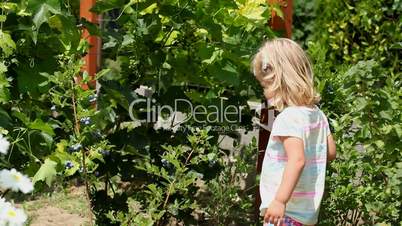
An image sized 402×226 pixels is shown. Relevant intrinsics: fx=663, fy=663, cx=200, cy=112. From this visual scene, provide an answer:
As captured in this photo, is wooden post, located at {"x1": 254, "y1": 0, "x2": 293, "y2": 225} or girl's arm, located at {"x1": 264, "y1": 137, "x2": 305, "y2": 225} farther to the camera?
wooden post, located at {"x1": 254, "y1": 0, "x2": 293, "y2": 225}

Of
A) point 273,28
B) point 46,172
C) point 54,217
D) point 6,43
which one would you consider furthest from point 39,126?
point 54,217

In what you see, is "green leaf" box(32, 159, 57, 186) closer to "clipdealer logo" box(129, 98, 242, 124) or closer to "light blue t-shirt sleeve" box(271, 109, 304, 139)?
"clipdealer logo" box(129, 98, 242, 124)

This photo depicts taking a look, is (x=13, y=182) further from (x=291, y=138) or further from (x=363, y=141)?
(x=363, y=141)

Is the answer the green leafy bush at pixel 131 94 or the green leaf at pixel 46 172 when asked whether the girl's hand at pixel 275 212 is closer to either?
the green leafy bush at pixel 131 94

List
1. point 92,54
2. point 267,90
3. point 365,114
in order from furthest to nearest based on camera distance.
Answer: point 92,54
point 365,114
point 267,90

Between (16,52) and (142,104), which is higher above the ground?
(16,52)


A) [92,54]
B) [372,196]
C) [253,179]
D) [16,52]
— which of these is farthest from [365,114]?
[92,54]

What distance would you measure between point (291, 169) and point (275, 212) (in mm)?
168

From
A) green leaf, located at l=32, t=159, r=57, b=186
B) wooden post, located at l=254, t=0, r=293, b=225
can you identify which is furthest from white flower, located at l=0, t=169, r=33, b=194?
wooden post, located at l=254, t=0, r=293, b=225

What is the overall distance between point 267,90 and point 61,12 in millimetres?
858

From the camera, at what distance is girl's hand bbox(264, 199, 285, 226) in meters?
2.37

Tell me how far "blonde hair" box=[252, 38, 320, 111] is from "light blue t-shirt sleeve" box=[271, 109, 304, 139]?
6 centimetres

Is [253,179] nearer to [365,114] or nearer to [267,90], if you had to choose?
[365,114]

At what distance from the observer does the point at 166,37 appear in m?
3.21
